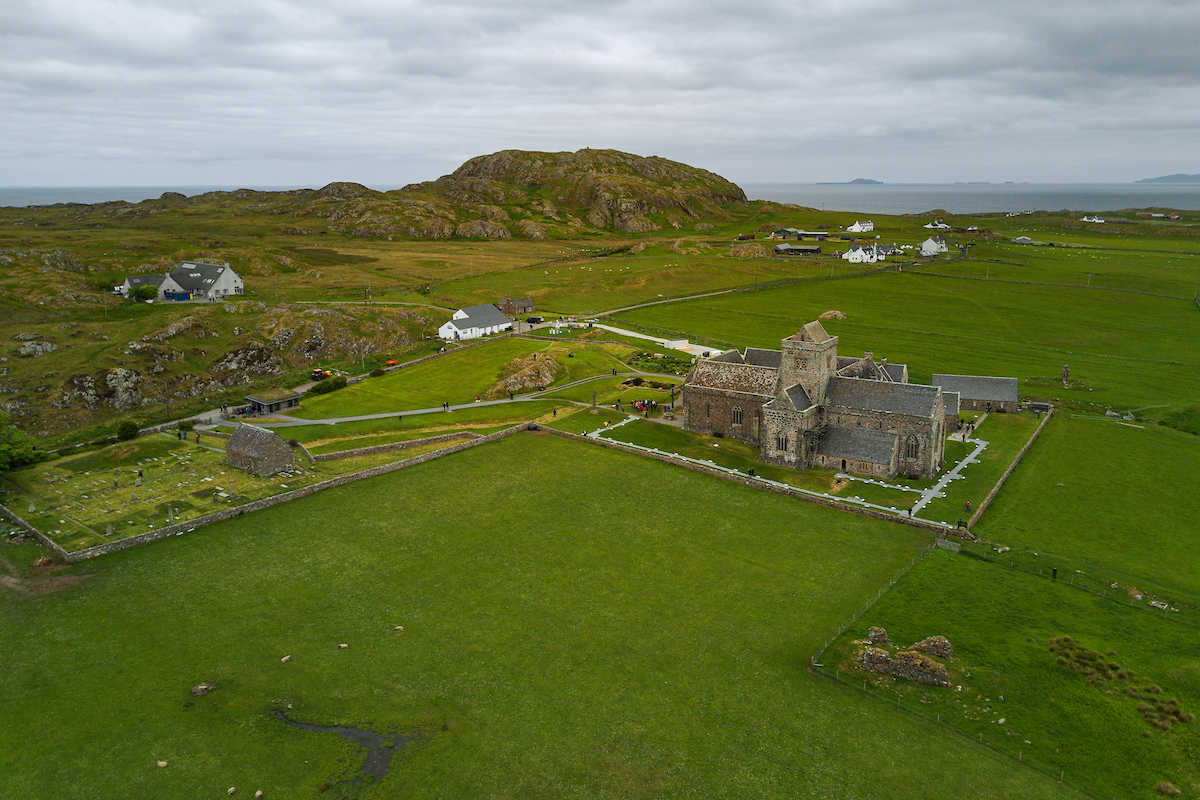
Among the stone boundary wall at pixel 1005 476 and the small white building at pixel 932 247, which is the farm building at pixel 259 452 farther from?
the small white building at pixel 932 247

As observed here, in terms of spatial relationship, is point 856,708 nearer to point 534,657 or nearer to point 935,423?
point 534,657

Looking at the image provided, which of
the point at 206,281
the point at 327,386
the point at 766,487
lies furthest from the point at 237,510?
the point at 206,281

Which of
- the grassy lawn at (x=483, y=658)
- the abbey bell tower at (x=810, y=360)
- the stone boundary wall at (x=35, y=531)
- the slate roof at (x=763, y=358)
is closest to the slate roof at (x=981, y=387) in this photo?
the slate roof at (x=763, y=358)

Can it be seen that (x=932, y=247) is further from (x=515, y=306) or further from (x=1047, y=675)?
(x=1047, y=675)

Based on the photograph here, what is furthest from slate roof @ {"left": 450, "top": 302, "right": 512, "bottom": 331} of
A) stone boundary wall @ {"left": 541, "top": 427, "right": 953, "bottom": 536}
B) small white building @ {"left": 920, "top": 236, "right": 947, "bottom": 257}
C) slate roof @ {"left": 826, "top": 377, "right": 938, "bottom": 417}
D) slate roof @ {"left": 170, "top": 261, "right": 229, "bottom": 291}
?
small white building @ {"left": 920, "top": 236, "right": 947, "bottom": 257}

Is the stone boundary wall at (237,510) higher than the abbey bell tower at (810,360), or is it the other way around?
the abbey bell tower at (810,360)

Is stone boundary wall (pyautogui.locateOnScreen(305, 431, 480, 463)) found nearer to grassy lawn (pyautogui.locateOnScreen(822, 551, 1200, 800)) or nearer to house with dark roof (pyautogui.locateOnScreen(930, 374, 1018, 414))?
grassy lawn (pyautogui.locateOnScreen(822, 551, 1200, 800))

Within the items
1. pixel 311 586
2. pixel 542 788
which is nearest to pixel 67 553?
pixel 311 586
